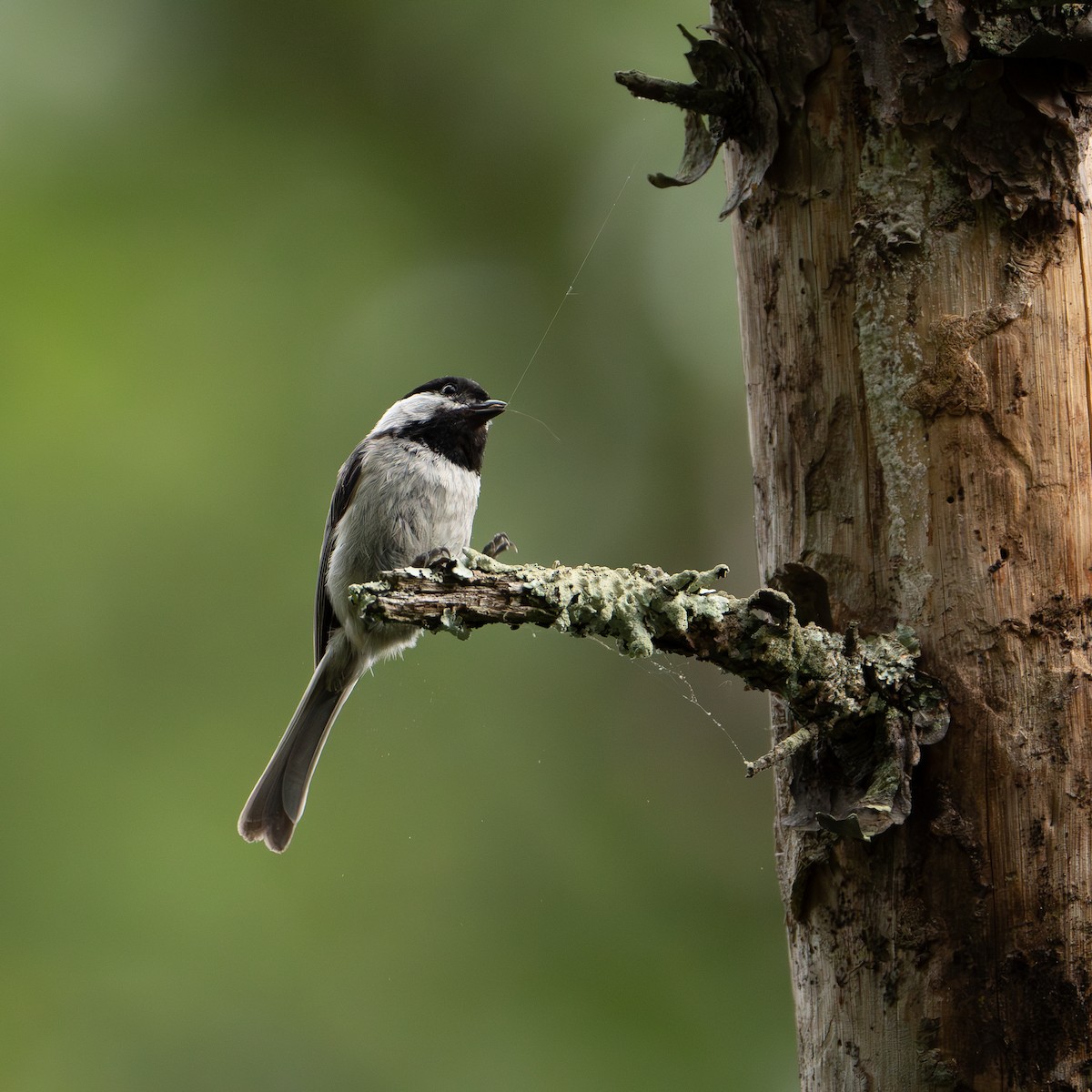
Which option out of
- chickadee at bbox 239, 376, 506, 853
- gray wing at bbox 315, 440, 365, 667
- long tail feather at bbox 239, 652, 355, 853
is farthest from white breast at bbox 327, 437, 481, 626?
long tail feather at bbox 239, 652, 355, 853

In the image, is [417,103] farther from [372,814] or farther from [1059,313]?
[1059,313]

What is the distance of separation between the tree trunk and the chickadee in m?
1.92

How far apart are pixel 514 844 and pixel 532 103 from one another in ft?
14.7

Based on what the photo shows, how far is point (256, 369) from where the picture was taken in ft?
19.7

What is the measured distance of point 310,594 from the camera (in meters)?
5.59

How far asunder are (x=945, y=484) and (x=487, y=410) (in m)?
2.16

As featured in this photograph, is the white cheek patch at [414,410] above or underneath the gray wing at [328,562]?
above

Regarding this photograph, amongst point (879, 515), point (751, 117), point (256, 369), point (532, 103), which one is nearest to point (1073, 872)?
point (879, 515)

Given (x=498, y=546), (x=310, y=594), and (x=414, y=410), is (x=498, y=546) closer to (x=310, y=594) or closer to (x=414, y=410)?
(x=414, y=410)

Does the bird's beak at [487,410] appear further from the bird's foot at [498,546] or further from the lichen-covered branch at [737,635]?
the lichen-covered branch at [737,635]

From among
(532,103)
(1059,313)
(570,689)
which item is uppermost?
(532,103)

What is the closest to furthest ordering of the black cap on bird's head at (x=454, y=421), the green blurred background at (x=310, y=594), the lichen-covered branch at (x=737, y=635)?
1. the lichen-covered branch at (x=737, y=635)
2. the black cap on bird's head at (x=454, y=421)
3. the green blurred background at (x=310, y=594)

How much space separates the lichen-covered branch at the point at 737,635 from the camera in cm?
131

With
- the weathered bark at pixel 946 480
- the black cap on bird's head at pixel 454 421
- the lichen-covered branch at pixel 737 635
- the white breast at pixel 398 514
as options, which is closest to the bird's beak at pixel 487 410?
the black cap on bird's head at pixel 454 421
